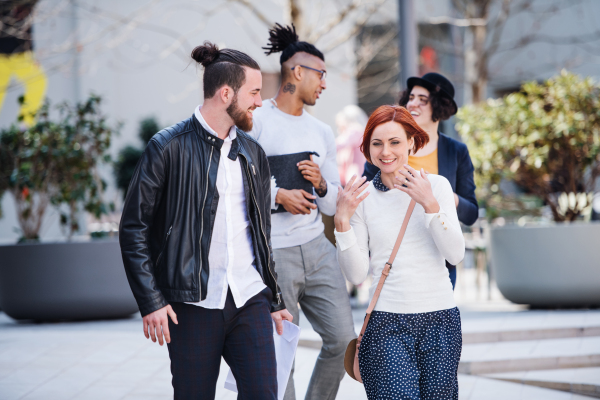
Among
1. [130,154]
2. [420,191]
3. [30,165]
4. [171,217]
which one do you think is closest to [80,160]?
[30,165]

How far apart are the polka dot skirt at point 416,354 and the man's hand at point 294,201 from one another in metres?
0.77

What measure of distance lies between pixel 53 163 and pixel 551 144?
5338 millimetres

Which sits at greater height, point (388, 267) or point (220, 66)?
point (220, 66)

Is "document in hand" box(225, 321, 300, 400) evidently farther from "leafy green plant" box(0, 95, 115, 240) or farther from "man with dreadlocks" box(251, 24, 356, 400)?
"leafy green plant" box(0, 95, 115, 240)

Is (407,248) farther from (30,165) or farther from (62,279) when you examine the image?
(30,165)

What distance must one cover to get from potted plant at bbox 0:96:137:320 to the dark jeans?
4.60 m

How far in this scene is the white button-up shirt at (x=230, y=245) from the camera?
2.75 m

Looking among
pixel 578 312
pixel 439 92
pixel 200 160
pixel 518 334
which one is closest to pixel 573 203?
pixel 578 312

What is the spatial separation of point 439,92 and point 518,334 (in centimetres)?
301

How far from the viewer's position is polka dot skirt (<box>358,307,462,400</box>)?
274cm

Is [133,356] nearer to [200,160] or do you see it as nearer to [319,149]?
[319,149]

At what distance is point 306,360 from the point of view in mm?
5727

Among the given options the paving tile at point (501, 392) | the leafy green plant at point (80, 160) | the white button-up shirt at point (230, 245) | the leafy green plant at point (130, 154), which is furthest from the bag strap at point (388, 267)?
the leafy green plant at point (130, 154)

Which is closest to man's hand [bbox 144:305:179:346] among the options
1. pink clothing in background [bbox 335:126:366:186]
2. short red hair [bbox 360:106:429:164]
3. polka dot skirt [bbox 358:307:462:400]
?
polka dot skirt [bbox 358:307:462:400]
